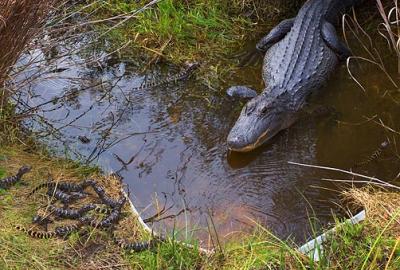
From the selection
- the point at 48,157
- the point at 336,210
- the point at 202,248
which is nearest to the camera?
the point at 202,248

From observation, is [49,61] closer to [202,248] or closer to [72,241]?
[72,241]

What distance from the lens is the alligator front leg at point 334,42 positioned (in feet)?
20.2

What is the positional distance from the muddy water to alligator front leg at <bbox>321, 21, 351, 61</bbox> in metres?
0.19

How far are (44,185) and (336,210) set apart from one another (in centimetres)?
181

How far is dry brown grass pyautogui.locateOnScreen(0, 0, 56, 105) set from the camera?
13.0 ft

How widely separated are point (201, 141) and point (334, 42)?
6.26ft

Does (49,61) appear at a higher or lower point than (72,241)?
higher

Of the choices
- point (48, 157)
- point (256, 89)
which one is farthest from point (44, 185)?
point (256, 89)

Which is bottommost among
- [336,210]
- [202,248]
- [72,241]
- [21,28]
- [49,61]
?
[336,210]

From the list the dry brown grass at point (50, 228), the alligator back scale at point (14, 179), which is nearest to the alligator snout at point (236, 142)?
the dry brown grass at point (50, 228)

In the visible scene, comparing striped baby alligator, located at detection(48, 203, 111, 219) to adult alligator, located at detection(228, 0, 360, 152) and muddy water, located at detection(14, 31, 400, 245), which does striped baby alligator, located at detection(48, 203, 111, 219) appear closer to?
muddy water, located at detection(14, 31, 400, 245)

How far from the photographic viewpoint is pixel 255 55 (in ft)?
20.7

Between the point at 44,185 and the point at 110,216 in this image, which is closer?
the point at 110,216

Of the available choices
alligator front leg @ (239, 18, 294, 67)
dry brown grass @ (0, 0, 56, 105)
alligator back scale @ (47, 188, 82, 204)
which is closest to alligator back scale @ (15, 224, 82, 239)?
alligator back scale @ (47, 188, 82, 204)
